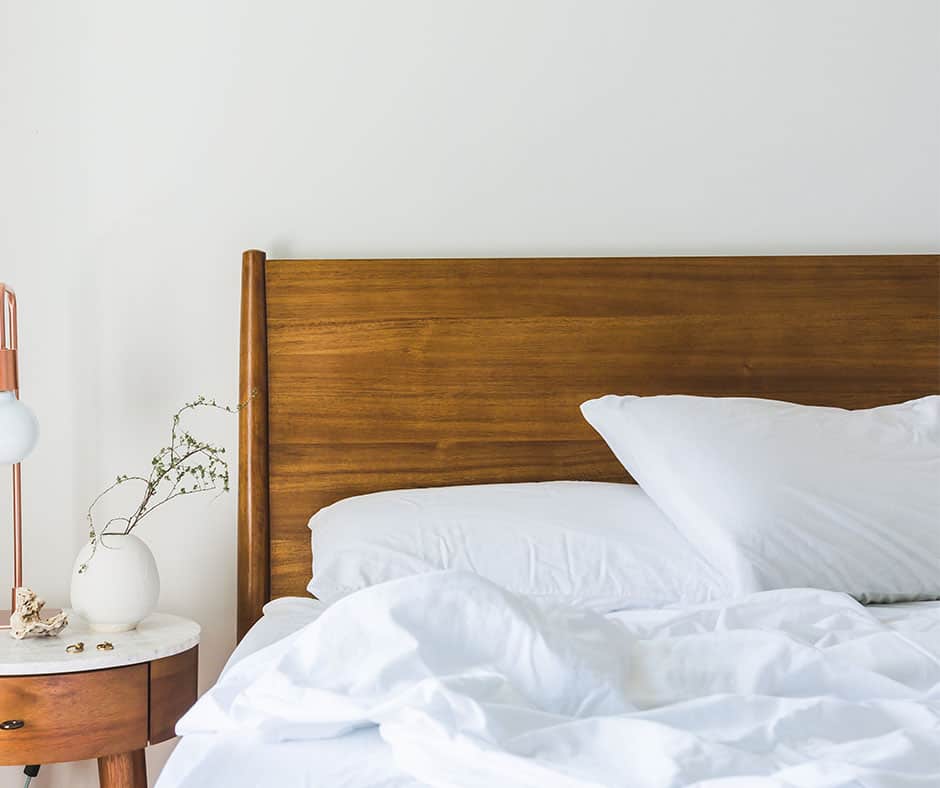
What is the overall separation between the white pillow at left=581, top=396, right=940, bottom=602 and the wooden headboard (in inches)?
11.0

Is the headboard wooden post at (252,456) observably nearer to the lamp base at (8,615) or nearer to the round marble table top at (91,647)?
the round marble table top at (91,647)

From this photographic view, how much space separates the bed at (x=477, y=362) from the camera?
1928mm

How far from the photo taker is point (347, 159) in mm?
2055

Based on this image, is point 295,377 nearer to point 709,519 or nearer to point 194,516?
point 194,516

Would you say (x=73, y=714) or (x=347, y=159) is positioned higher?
(x=347, y=159)

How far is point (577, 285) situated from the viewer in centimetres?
198

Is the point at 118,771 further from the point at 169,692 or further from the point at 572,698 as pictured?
the point at 572,698

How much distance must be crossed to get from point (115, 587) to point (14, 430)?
11.4 inches

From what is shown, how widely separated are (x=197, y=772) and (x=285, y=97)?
1.47m

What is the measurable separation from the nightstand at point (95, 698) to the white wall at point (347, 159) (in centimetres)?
40

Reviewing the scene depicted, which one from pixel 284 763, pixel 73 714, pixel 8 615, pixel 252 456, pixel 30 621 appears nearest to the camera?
pixel 284 763

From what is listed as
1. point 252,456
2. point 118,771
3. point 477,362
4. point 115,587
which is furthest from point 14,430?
point 477,362

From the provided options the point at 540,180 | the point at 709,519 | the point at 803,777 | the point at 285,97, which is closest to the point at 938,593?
the point at 709,519

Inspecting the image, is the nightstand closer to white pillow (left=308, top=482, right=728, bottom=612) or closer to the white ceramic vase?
the white ceramic vase
